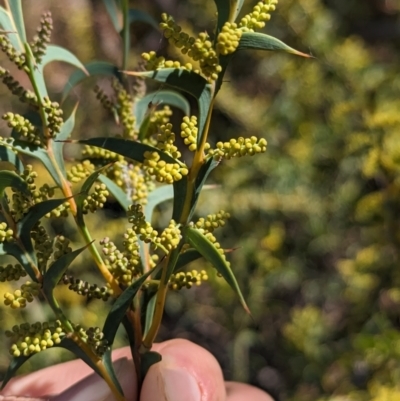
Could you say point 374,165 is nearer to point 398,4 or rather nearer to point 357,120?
point 357,120

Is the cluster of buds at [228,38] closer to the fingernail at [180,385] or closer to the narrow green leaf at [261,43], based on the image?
the narrow green leaf at [261,43]

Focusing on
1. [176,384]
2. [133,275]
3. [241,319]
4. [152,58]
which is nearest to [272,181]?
[241,319]

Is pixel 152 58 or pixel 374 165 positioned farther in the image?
pixel 374 165

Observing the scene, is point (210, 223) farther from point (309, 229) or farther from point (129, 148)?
point (309, 229)

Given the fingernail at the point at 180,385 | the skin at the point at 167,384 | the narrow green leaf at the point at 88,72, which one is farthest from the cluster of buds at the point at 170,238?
the fingernail at the point at 180,385

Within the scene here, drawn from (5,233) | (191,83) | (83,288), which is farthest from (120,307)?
(191,83)

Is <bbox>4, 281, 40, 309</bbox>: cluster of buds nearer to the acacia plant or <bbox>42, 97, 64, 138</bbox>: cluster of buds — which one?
the acacia plant

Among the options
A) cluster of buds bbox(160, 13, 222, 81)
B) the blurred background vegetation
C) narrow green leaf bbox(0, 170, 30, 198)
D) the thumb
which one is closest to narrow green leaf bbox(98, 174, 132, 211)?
narrow green leaf bbox(0, 170, 30, 198)
